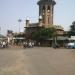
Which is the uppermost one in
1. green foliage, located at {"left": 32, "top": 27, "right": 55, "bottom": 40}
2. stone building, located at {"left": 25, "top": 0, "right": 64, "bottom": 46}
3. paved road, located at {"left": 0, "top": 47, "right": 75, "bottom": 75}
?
stone building, located at {"left": 25, "top": 0, "right": 64, "bottom": 46}

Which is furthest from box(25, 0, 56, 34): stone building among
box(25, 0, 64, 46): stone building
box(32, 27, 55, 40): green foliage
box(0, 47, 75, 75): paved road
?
box(0, 47, 75, 75): paved road

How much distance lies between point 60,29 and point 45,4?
1242 centimetres

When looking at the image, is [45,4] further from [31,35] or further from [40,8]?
[31,35]

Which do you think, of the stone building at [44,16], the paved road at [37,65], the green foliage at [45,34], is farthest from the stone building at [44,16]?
the paved road at [37,65]

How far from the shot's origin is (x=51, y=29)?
107688mm

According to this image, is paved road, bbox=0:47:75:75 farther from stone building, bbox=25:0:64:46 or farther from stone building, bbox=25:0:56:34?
stone building, bbox=25:0:56:34

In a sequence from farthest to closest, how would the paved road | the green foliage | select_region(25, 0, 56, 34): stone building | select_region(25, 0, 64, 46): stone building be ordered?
select_region(25, 0, 56, 34): stone building
select_region(25, 0, 64, 46): stone building
the green foliage
the paved road

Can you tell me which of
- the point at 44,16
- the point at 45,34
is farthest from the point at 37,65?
the point at 44,16

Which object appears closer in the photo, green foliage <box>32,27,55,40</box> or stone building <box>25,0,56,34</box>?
green foliage <box>32,27,55,40</box>

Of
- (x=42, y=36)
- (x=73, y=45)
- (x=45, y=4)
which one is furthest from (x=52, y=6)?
(x=73, y=45)

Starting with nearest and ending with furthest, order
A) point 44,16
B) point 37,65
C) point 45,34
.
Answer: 1. point 37,65
2. point 45,34
3. point 44,16

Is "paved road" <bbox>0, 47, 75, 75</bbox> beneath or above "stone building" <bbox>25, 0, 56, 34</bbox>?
beneath

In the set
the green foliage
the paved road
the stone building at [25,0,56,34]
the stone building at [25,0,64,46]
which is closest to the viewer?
the paved road

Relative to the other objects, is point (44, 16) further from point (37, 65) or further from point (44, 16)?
point (37, 65)
